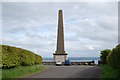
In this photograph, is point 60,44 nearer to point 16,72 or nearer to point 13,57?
point 16,72

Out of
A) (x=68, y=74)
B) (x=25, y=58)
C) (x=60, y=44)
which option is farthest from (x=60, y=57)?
(x=68, y=74)

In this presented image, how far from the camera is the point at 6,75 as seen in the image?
18984mm

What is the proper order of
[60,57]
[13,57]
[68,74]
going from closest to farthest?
[13,57] < [68,74] < [60,57]

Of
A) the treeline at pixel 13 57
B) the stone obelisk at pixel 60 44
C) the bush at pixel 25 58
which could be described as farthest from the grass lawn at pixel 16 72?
the stone obelisk at pixel 60 44

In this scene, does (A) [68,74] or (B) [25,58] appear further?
(B) [25,58]

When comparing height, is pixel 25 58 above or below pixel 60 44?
below

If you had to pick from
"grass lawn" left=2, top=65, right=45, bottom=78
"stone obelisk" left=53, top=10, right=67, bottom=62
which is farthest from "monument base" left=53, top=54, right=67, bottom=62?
"grass lawn" left=2, top=65, right=45, bottom=78

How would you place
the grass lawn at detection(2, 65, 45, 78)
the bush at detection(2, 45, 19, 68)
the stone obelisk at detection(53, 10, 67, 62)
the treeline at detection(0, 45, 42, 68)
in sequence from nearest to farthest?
the grass lawn at detection(2, 65, 45, 78), the bush at detection(2, 45, 19, 68), the treeline at detection(0, 45, 42, 68), the stone obelisk at detection(53, 10, 67, 62)

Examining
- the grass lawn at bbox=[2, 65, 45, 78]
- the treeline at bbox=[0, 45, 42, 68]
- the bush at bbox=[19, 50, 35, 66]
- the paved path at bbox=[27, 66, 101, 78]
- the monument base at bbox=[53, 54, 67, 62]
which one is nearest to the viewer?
the grass lawn at bbox=[2, 65, 45, 78]

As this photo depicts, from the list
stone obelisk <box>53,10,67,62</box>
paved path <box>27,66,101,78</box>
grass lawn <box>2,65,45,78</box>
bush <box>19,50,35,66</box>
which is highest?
stone obelisk <box>53,10,67,62</box>

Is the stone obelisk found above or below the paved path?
above

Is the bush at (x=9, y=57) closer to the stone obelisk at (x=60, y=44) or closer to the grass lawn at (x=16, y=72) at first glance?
the grass lawn at (x=16, y=72)

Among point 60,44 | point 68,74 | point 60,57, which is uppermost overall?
point 60,44

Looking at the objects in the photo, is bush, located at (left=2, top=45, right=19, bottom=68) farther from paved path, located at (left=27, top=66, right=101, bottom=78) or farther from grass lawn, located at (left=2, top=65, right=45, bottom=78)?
paved path, located at (left=27, top=66, right=101, bottom=78)
